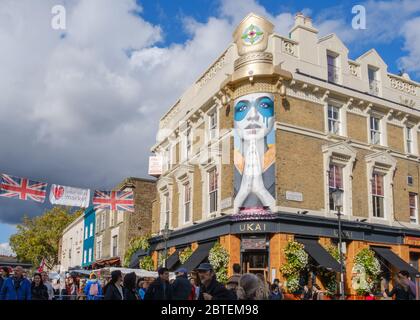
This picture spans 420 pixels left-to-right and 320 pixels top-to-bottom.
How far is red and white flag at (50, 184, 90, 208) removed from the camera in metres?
23.0

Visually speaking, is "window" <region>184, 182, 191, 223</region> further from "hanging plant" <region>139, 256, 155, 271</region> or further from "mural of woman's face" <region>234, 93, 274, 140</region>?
"mural of woman's face" <region>234, 93, 274, 140</region>

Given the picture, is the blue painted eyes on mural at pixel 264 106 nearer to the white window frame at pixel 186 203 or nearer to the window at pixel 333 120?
the window at pixel 333 120

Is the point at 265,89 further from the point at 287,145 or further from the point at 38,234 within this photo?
the point at 38,234

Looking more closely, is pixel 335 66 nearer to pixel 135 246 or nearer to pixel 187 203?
pixel 187 203

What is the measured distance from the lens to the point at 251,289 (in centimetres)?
548

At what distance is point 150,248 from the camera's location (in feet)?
99.6

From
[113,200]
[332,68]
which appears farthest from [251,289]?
[113,200]

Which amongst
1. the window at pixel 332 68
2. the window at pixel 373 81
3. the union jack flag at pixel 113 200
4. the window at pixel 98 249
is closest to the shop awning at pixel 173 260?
the union jack flag at pixel 113 200

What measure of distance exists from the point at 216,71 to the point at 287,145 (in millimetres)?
6131

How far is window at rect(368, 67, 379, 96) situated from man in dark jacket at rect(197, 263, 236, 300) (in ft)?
67.3

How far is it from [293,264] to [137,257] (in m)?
14.9

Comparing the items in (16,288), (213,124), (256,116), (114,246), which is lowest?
(16,288)
